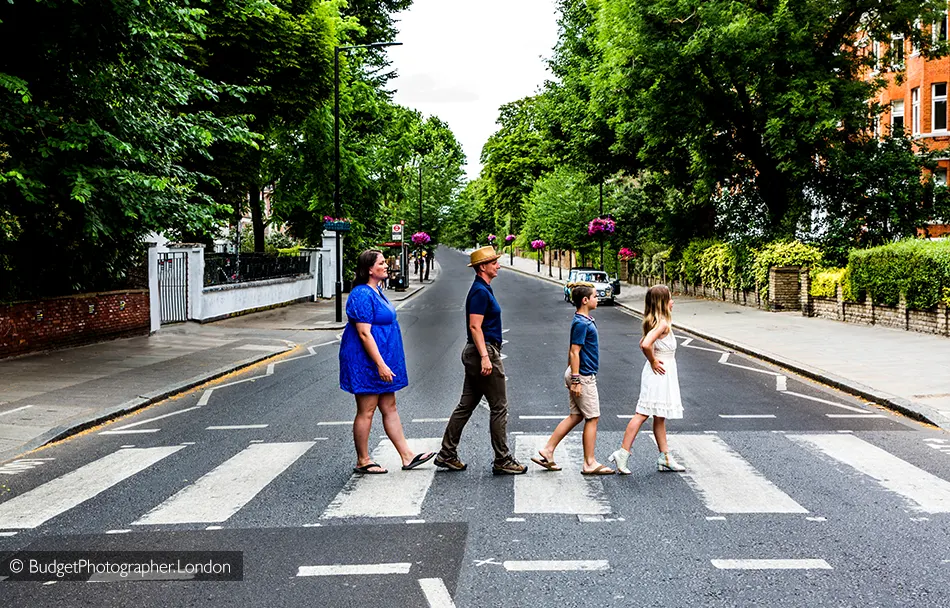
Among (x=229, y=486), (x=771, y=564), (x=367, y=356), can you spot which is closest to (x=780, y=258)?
(x=367, y=356)

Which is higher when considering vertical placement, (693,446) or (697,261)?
(697,261)

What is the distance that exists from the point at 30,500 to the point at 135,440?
2.46 meters

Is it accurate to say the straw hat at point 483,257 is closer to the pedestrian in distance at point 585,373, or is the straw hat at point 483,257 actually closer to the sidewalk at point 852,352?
the pedestrian in distance at point 585,373

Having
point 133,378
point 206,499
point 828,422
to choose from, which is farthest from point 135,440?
point 828,422

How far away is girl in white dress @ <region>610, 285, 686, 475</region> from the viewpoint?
7.16 m

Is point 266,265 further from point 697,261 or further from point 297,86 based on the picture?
point 697,261

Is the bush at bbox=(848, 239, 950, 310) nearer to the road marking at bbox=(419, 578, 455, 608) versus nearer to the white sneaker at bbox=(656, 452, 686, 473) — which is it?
the white sneaker at bbox=(656, 452, 686, 473)

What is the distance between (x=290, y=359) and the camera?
16.9 meters

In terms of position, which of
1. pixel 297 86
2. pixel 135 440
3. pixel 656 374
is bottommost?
pixel 135 440

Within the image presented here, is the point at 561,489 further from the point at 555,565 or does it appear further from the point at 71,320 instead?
the point at 71,320

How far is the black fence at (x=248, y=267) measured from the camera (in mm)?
26062

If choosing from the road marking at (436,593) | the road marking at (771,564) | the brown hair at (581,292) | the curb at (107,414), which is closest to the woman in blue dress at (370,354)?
the brown hair at (581,292)

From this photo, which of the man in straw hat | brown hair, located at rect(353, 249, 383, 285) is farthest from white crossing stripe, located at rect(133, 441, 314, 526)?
brown hair, located at rect(353, 249, 383, 285)

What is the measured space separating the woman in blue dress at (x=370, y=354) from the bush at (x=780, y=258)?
22.2m
